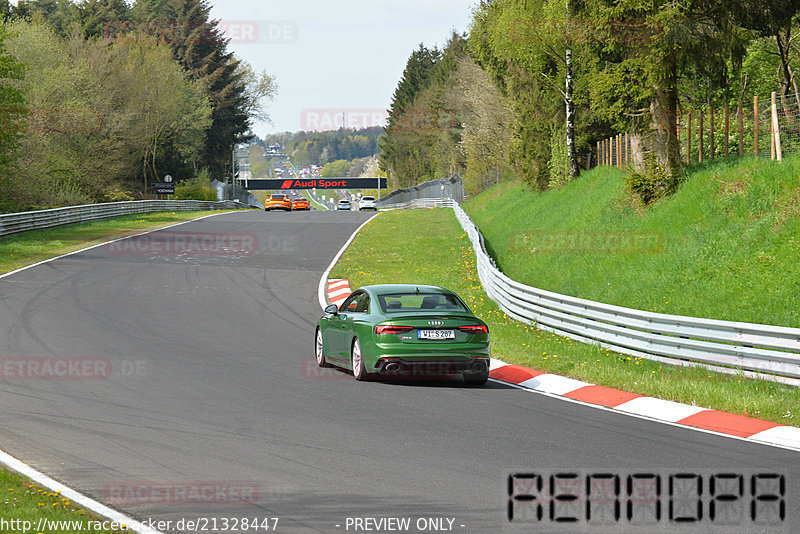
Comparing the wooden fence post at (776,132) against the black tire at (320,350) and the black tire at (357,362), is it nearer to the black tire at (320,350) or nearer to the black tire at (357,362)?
the black tire at (320,350)

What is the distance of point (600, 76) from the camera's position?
27891mm

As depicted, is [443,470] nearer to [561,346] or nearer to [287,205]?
[561,346]

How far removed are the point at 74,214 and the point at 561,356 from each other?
36241 mm

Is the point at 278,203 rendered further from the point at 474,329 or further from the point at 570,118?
the point at 474,329

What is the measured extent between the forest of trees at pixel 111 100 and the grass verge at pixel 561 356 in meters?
22.2

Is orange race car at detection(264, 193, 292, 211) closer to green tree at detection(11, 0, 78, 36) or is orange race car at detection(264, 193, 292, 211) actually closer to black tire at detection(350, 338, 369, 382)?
green tree at detection(11, 0, 78, 36)

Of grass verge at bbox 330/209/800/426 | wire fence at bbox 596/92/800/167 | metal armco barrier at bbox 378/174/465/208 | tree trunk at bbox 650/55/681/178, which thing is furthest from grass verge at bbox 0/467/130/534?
metal armco barrier at bbox 378/174/465/208

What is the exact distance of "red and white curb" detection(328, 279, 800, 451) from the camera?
9.78 m

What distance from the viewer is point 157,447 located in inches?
352

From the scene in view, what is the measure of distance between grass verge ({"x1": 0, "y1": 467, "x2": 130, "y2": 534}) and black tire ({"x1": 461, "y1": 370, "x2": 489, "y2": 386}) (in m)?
7.19

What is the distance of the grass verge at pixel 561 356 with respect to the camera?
1148 centimetres

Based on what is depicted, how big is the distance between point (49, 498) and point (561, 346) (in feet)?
36.3

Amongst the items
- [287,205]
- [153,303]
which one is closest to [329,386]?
[153,303]

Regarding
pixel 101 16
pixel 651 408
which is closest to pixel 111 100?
pixel 101 16
